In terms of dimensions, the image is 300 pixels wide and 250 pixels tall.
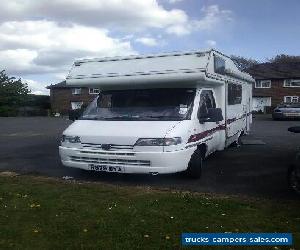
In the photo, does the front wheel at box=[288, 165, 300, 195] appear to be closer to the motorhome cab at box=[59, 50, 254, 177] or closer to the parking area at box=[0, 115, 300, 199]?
the parking area at box=[0, 115, 300, 199]

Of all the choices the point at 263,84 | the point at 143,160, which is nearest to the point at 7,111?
the point at 263,84

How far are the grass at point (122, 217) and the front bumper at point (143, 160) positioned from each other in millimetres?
425

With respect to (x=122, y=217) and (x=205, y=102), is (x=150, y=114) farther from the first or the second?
(x=122, y=217)

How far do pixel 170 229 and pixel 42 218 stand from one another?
187 centimetres

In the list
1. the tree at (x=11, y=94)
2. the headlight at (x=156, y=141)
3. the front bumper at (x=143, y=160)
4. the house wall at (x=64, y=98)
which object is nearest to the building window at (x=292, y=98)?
the house wall at (x=64, y=98)

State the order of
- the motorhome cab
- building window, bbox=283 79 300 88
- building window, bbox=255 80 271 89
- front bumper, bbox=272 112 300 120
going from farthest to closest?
building window, bbox=255 80 271 89, building window, bbox=283 79 300 88, front bumper, bbox=272 112 300 120, the motorhome cab

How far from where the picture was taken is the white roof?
8.66m

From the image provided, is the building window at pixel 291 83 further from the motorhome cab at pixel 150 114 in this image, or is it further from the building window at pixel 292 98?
the motorhome cab at pixel 150 114

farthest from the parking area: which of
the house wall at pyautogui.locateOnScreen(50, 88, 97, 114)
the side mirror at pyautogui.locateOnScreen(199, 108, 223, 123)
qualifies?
the house wall at pyautogui.locateOnScreen(50, 88, 97, 114)

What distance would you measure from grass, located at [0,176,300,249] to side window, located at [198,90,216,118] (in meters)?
2.17

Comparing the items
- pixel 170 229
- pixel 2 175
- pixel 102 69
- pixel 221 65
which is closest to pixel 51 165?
pixel 2 175

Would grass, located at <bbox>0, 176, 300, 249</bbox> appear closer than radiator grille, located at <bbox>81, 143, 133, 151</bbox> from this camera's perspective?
Yes

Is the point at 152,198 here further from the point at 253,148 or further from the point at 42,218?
the point at 253,148

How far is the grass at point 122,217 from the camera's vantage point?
16.7ft
